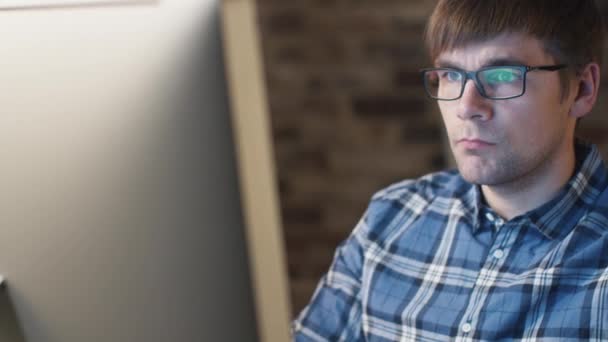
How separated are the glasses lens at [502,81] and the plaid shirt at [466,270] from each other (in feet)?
0.49

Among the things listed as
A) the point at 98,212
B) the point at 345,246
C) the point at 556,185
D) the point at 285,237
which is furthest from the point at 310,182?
the point at 98,212

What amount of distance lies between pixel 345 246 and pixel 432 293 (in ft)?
0.60

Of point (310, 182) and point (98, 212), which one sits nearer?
point (98, 212)

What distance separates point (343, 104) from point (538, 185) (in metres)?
1.60

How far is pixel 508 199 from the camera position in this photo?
1.00 metres

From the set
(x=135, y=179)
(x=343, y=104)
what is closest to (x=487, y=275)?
(x=135, y=179)

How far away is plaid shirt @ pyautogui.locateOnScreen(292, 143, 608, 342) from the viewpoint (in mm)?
865

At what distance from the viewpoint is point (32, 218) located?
23.0 inches

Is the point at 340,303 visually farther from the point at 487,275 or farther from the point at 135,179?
the point at 135,179

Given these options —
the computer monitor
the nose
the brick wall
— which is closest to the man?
the nose

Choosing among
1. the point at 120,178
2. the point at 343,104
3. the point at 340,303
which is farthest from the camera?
the point at 343,104

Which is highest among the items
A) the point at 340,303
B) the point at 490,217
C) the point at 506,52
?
the point at 506,52

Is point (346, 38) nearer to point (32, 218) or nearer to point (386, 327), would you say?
point (386, 327)

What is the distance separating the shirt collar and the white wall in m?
0.45
